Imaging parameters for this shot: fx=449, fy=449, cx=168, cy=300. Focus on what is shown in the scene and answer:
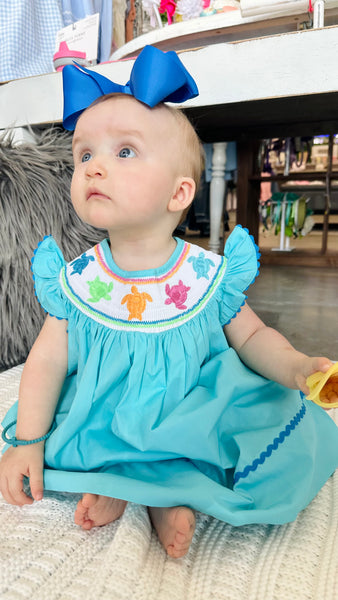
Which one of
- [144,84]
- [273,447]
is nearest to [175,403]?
[273,447]

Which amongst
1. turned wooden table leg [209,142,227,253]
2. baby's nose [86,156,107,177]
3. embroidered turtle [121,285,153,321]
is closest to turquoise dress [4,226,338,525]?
embroidered turtle [121,285,153,321]

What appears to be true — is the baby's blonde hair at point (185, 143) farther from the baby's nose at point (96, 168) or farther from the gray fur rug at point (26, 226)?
the gray fur rug at point (26, 226)

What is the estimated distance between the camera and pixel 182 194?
549 mm

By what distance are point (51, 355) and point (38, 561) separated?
9.0 inches

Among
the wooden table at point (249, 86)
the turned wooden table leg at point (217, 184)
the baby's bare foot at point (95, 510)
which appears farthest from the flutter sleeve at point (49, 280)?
the turned wooden table leg at point (217, 184)

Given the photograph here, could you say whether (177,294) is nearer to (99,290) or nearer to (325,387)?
(99,290)

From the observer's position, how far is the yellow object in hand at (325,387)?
1.36 feet

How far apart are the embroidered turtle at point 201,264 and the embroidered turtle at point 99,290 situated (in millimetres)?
110

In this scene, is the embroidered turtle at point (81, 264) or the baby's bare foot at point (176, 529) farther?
the embroidered turtle at point (81, 264)

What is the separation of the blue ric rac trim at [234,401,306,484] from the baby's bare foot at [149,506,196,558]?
2.8 inches

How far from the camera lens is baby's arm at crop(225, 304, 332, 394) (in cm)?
48

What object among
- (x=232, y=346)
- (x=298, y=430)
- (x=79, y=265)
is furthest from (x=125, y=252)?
(x=298, y=430)

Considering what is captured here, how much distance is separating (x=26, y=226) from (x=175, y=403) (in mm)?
542

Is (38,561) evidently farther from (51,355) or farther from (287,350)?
(287,350)
